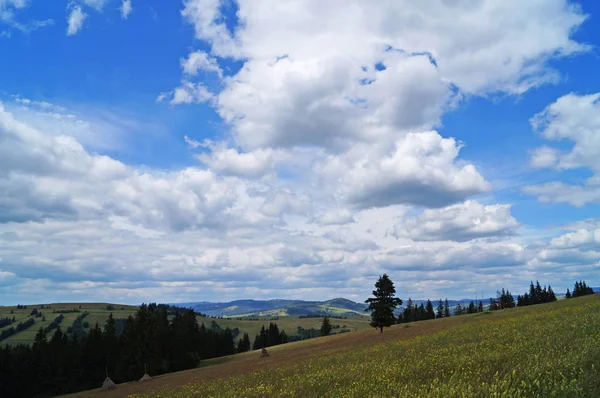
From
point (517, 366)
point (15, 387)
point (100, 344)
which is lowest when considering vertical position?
point (15, 387)

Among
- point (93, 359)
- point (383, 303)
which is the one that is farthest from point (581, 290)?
point (93, 359)

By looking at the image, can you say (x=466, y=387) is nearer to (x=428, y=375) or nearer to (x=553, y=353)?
(x=428, y=375)

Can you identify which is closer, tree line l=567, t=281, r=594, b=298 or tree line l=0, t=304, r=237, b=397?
tree line l=0, t=304, r=237, b=397

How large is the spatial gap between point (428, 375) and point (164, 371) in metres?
83.2

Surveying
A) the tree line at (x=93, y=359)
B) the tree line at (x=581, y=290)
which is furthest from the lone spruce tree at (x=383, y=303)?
A: the tree line at (x=581, y=290)

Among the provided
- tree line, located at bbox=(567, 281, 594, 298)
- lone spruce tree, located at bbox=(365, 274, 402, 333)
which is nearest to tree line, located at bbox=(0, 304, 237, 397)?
lone spruce tree, located at bbox=(365, 274, 402, 333)

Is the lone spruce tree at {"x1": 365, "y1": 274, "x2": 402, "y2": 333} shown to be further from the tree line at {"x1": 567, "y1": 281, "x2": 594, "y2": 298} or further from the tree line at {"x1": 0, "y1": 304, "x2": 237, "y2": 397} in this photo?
the tree line at {"x1": 567, "y1": 281, "x2": 594, "y2": 298}

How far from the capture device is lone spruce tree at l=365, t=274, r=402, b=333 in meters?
70.1

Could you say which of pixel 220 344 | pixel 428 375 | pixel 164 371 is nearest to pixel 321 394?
pixel 428 375

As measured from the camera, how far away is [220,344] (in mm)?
116875

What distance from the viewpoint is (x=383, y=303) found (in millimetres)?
70750

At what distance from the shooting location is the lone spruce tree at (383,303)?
7012cm

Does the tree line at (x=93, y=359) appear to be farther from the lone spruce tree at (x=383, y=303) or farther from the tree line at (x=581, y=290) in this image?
the tree line at (x=581, y=290)

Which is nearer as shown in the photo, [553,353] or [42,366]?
[553,353]
